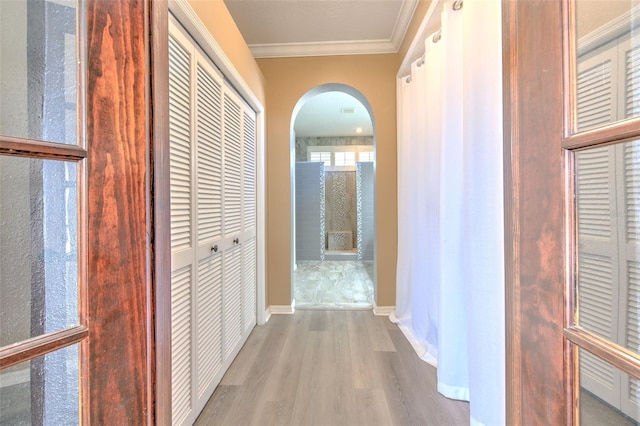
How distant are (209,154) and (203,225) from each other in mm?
427

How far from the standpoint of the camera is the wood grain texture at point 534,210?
0.56 m

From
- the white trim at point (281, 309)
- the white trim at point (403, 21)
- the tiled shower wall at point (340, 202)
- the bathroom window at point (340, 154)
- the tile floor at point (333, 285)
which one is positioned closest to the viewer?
the white trim at point (403, 21)

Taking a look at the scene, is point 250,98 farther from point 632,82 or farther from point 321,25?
point 632,82

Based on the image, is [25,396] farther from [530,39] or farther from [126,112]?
[530,39]

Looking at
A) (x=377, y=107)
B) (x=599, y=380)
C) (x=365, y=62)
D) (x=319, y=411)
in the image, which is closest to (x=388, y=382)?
(x=319, y=411)

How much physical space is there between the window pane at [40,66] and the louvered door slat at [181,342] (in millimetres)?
775

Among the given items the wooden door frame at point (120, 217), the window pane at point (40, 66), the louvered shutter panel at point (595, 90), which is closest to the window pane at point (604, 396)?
the louvered shutter panel at point (595, 90)

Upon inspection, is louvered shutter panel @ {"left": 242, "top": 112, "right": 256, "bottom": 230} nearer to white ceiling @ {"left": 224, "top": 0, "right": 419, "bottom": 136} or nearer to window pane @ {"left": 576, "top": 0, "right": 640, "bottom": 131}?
white ceiling @ {"left": 224, "top": 0, "right": 419, "bottom": 136}

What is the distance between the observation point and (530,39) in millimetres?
605

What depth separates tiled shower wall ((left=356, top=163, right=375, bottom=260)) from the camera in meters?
5.33

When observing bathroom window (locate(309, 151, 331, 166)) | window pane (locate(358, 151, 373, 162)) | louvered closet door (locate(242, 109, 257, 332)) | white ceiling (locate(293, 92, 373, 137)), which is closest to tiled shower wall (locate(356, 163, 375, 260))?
white ceiling (locate(293, 92, 373, 137))

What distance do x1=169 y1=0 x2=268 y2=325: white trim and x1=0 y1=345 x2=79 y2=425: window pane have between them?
1.34 meters

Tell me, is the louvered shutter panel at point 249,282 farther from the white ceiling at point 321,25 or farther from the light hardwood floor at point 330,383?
the white ceiling at point 321,25

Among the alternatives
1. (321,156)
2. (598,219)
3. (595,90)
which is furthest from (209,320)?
(321,156)
